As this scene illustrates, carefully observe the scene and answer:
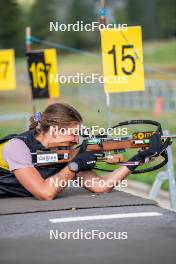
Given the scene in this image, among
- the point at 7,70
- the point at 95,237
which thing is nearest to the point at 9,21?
the point at 7,70

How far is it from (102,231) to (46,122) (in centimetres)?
135

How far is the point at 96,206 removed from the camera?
750cm

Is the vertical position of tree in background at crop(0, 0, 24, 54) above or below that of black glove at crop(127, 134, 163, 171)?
above

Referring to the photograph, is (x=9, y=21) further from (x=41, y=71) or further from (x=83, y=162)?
(x=83, y=162)

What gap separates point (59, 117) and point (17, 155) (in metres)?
0.41

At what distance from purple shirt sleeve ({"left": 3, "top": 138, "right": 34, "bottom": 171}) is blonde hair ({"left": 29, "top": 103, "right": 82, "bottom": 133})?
0.62 ft

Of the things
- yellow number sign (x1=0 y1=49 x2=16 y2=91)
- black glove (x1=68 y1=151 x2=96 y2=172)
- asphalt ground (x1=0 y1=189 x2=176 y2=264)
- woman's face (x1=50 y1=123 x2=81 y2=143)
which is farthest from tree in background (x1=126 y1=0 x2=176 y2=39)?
asphalt ground (x1=0 y1=189 x2=176 y2=264)

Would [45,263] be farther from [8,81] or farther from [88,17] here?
[88,17]

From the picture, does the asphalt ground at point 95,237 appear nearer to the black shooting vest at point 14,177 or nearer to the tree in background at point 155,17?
the black shooting vest at point 14,177

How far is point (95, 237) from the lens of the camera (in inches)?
259

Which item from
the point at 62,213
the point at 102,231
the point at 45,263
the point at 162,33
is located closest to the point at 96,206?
the point at 62,213

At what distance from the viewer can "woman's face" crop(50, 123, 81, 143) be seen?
7.74 metres

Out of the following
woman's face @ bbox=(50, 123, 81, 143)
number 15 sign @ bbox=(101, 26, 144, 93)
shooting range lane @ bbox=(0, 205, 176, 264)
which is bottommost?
shooting range lane @ bbox=(0, 205, 176, 264)

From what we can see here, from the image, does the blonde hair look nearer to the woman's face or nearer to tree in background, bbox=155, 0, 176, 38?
the woman's face
